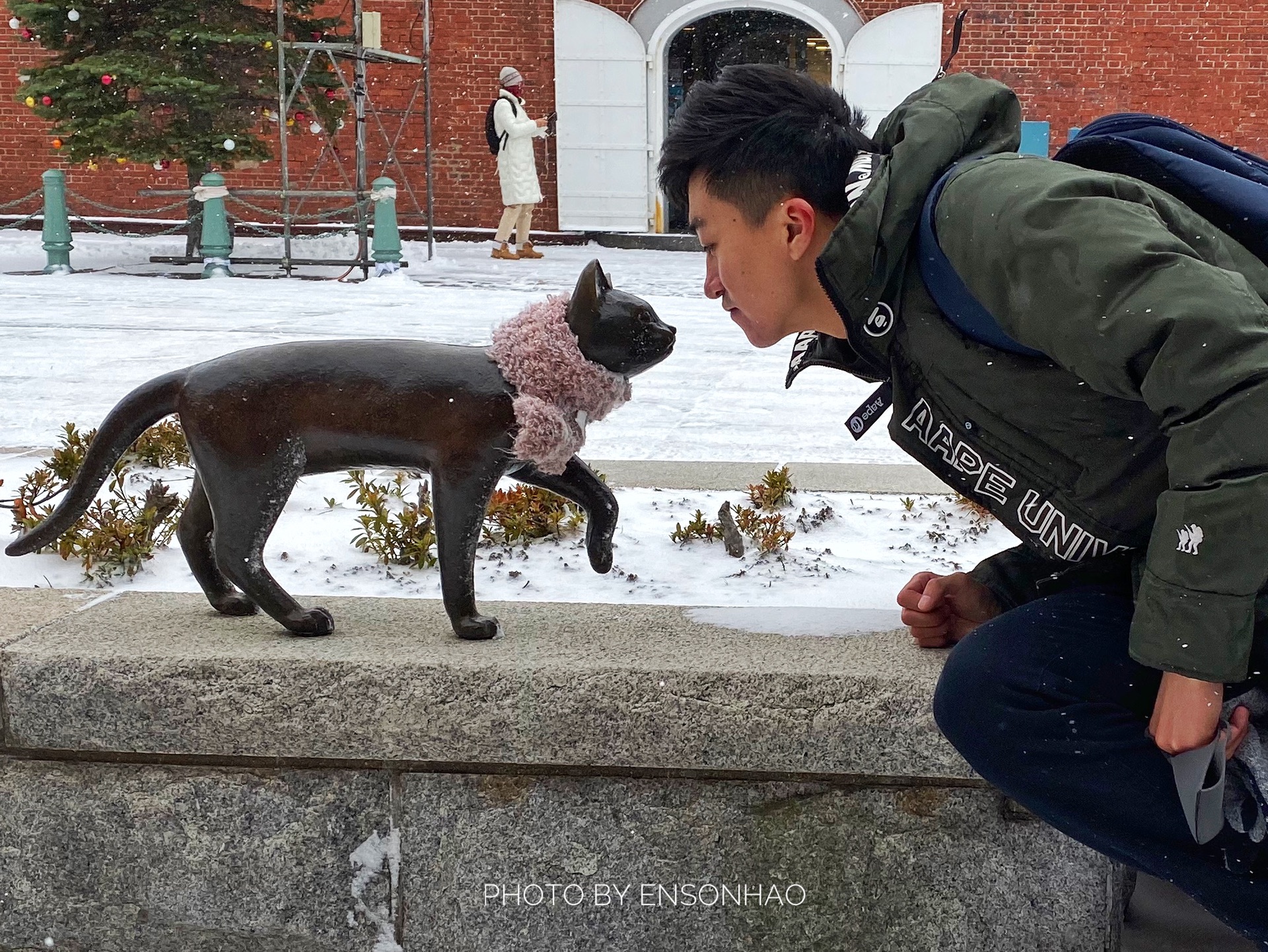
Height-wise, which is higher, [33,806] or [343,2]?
[343,2]

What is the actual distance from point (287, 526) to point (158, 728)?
3.70 feet

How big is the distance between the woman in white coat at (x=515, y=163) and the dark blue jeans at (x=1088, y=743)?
1163 centimetres

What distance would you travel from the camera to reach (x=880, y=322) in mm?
1792

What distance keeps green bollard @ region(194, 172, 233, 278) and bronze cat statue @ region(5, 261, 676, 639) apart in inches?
387

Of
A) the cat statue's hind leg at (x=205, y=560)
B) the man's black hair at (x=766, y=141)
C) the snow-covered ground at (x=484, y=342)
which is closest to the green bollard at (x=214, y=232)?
the snow-covered ground at (x=484, y=342)

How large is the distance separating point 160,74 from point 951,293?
36.2ft

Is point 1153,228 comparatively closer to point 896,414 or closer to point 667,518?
point 896,414

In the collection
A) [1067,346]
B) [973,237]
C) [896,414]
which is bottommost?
[896,414]

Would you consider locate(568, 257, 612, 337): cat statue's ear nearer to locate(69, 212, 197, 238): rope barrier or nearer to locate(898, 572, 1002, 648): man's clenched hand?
locate(898, 572, 1002, 648): man's clenched hand

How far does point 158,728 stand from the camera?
77.9 inches

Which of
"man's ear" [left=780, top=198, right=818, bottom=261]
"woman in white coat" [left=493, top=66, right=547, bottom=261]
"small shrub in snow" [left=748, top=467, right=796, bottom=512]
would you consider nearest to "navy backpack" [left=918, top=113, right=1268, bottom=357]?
"man's ear" [left=780, top=198, right=818, bottom=261]

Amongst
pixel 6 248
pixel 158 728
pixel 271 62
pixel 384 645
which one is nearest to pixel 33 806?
pixel 158 728

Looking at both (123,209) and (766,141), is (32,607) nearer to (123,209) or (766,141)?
(766,141)

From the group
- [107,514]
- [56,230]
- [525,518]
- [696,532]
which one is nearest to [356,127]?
[56,230]
